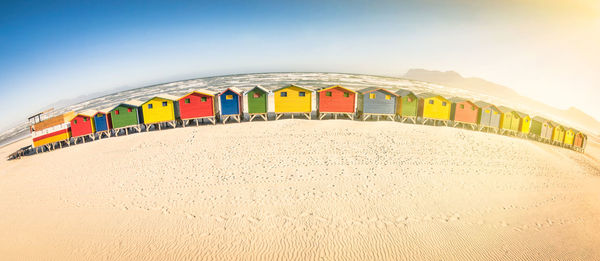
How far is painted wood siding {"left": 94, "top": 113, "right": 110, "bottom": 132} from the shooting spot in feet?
77.5

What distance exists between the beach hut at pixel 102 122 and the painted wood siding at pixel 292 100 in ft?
50.4

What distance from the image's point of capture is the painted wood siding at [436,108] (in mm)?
26844

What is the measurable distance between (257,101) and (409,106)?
50.4ft

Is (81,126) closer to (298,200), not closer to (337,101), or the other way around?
(298,200)

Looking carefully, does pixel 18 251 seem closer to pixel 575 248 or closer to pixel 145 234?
pixel 145 234

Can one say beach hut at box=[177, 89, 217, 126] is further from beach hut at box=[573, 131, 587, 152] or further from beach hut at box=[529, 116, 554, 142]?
beach hut at box=[573, 131, 587, 152]

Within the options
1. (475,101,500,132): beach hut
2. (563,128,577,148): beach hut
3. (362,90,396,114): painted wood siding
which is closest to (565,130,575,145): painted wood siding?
(563,128,577,148): beach hut

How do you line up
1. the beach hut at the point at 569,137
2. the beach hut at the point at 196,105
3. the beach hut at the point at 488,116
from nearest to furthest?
the beach hut at the point at 196,105 < the beach hut at the point at 488,116 < the beach hut at the point at 569,137

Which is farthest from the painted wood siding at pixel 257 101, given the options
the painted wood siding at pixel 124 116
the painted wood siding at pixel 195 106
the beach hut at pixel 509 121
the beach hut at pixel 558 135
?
the beach hut at pixel 558 135

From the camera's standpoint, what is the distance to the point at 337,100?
1046 inches

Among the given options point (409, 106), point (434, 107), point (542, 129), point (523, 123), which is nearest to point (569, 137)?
point (542, 129)

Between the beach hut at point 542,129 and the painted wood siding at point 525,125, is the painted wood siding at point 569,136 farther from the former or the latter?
the painted wood siding at point 525,125

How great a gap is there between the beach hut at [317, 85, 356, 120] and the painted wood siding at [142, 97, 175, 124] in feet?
47.1

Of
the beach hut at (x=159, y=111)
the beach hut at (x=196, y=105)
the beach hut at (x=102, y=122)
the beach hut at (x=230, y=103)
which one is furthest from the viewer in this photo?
the beach hut at (x=230, y=103)
